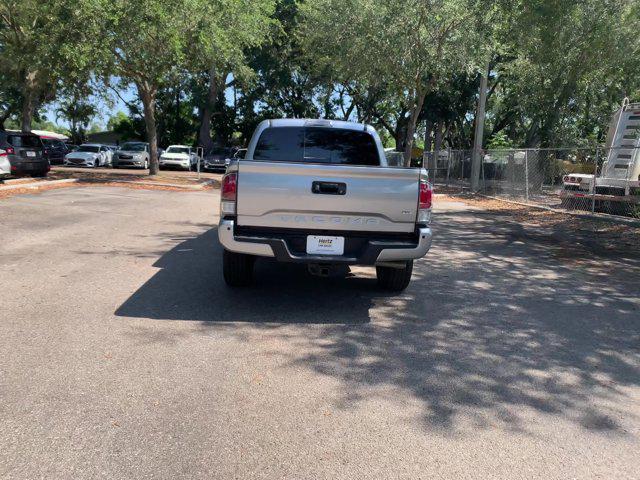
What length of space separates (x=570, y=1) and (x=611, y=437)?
11.8 metres

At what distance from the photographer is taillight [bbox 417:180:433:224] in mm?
5672

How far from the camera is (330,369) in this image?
4297 mm

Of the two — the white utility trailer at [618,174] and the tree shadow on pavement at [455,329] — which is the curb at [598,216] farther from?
the tree shadow on pavement at [455,329]

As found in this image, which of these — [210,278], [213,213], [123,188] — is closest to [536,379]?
[210,278]

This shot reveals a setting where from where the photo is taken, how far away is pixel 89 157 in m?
34.3

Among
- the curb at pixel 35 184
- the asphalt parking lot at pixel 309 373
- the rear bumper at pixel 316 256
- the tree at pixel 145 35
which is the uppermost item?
the tree at pixel 145 35

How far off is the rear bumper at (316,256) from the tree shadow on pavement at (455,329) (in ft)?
1.90

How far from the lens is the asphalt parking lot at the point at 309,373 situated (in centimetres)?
311

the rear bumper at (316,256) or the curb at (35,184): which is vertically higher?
the rear bumper at (316,256)

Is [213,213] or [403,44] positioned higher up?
[403,44]

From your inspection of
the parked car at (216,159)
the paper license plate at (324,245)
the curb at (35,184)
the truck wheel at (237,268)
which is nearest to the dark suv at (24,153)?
the curb at (35,184)

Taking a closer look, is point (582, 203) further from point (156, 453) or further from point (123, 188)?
point (156, 453)

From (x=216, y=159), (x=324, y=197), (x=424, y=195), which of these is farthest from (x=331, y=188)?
(x=216, y=159)

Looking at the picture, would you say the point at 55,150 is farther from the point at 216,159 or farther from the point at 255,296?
the point at 255,296
